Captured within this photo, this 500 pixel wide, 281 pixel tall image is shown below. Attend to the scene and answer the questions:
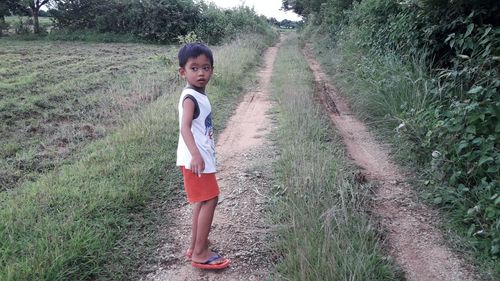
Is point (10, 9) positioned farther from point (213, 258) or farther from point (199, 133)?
point (213, 258)

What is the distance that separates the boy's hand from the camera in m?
2.61

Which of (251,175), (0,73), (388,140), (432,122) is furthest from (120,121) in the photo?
(0,73)

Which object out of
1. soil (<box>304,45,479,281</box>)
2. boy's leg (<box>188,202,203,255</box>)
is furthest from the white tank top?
soil (<box>304,45,479,281</box>)

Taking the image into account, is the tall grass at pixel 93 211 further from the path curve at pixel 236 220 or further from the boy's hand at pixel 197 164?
the boy's hand at pixel 197 164

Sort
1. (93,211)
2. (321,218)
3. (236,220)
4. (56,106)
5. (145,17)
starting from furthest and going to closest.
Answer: (145,17) < (56,106) < (236,220) < (93,211) < (321,218)

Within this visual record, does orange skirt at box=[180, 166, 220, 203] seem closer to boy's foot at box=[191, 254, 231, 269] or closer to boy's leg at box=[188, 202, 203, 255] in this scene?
boy's leg at box=[188, 202, 203, 255]

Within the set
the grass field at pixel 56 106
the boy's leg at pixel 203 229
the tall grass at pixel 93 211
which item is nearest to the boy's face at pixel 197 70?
the boy's leg at pixel 203 229

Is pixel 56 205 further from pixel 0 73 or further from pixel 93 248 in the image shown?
pixel 0 73

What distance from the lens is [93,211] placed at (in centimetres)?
336

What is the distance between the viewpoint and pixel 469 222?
3182 millimetres

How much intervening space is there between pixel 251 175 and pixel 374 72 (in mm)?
4112

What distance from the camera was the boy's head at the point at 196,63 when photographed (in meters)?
2.66

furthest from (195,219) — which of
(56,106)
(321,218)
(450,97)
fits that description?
(56,106)

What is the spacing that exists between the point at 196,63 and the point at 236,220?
60.7 inches
